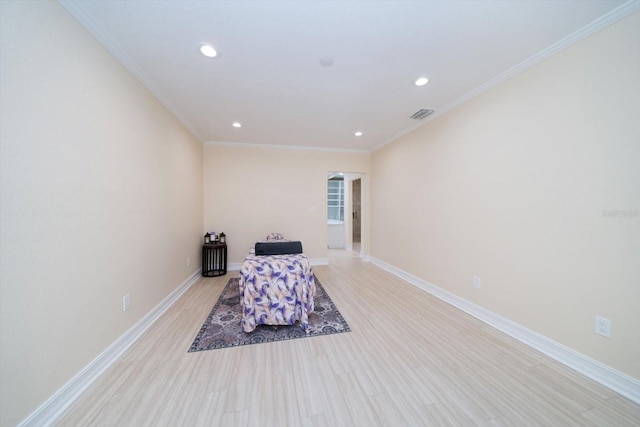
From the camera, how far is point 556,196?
1846 mm

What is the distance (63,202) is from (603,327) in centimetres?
389

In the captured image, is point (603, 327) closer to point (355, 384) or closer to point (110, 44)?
point (355, 384)

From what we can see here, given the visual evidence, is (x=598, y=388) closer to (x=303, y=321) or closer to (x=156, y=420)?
(x=303, y=321)

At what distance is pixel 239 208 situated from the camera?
14.8ft

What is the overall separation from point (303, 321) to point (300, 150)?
356 cm

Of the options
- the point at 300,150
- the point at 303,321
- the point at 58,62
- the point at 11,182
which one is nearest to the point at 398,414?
the point at 303,321

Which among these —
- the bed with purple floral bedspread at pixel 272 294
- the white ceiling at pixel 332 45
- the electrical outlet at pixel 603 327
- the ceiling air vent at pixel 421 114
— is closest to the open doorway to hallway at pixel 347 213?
the ceiling air vent at pixel 421 114

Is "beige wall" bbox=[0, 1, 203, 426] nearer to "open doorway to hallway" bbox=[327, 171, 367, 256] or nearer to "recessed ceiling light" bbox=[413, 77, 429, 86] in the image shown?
"recessed ceiling light" bbox=[413, 77, 429, 86]

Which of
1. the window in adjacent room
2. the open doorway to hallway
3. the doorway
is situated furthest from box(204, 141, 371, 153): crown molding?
the window in adjacent room

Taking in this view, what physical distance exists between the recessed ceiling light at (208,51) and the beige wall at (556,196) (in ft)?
9.36

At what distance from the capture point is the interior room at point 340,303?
1.29m

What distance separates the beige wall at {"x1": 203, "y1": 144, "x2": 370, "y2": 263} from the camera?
4.40 m

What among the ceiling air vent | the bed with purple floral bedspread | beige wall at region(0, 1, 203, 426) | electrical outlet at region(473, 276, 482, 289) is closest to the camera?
beige wall at region(0, 1, 203, 426)

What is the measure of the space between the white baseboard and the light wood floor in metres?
0.07
